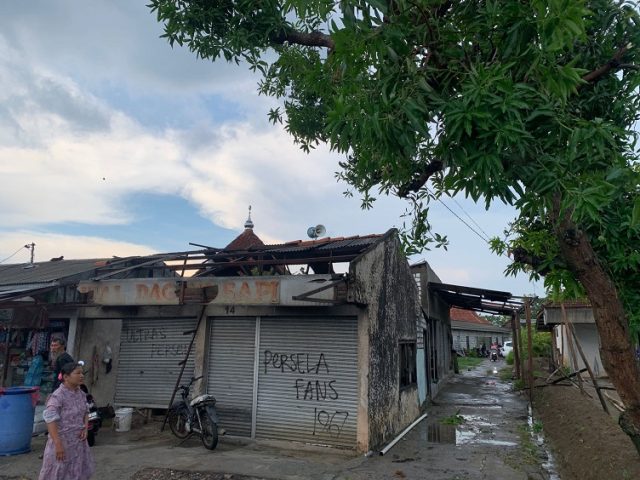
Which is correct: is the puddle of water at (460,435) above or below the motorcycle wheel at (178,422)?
below

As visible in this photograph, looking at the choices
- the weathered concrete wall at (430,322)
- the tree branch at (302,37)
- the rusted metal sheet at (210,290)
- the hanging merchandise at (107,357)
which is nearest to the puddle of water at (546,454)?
the weathered concrete wall at (430,322)

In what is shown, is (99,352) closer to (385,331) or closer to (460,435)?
(385,331)

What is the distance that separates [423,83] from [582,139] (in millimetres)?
1373

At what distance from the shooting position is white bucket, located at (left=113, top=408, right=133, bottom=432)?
9.88m

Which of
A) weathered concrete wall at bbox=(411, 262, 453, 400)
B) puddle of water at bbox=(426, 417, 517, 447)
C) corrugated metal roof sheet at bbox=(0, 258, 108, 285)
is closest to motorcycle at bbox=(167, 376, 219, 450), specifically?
puddle of water at bbox=(426, 417, 517, 447)

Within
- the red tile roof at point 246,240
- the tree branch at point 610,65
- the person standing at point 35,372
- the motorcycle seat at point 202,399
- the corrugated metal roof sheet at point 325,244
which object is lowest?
the motorcycle seat at point 202,399

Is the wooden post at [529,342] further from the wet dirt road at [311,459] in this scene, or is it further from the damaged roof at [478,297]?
the wet dirt road at [311,459]

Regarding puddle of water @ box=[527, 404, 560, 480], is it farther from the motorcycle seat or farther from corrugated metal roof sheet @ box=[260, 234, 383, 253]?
the motorcycle seat

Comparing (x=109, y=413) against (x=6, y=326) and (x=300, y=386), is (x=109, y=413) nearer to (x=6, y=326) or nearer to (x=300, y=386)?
(x=6, y=326)

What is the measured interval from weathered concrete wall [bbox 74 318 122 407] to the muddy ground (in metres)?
9.43

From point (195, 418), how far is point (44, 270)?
347 inches

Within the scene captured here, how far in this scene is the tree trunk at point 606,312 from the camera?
460cm

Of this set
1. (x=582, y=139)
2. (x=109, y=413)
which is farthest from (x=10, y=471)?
(x=582, y=139)

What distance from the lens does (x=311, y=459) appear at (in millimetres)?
7906
